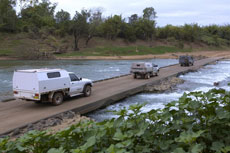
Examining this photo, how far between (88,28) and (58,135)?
318 feet

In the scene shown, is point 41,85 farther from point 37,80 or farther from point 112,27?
point 112,27

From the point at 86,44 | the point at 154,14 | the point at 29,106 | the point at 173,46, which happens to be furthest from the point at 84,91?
the point at 154,14

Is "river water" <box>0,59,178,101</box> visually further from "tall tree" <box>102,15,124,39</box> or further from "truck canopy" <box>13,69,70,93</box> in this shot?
"tall tree" <box>102,15,124,39</box>

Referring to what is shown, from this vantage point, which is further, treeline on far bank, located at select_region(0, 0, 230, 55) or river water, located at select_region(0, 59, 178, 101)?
treeline on far bank, located at select_region(0, 0, 230, 55)

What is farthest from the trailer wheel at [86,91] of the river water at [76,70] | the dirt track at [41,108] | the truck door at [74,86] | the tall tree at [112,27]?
the tall tree at [112,27]

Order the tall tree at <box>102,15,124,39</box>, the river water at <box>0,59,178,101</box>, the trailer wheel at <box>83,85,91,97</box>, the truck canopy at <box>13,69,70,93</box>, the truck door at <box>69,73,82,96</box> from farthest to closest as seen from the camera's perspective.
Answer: the tall tree at <box>102,15,124,39</box> < the river water at <box>0,59,178,101</box> < the trailer wheel at <box>83,85,91,97</box> < the truck door at <box>69,73,82,96</box> < the truck canopy at <box>13,69,70,93</box>

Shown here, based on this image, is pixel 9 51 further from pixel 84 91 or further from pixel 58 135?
pixel 58 135

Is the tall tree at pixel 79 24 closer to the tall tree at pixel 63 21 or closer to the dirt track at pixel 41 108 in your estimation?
the tall tree at pixel 63 21

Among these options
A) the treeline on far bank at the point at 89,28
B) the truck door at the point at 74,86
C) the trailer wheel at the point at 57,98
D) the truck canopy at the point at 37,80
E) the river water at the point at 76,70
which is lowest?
the river water at the point at 76,70

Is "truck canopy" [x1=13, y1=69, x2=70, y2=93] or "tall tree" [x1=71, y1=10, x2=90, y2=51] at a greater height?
"tall tree" [x1=71, y1=10, x2=90, y2=51]

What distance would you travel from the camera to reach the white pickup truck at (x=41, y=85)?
13740 mm

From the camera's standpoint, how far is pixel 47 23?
106m

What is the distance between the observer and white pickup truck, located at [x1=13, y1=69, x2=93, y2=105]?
1374 centimetres

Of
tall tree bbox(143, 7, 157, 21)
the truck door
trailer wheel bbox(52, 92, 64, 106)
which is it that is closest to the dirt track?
trailer wheel bbox(52, 92, 64, 106)
